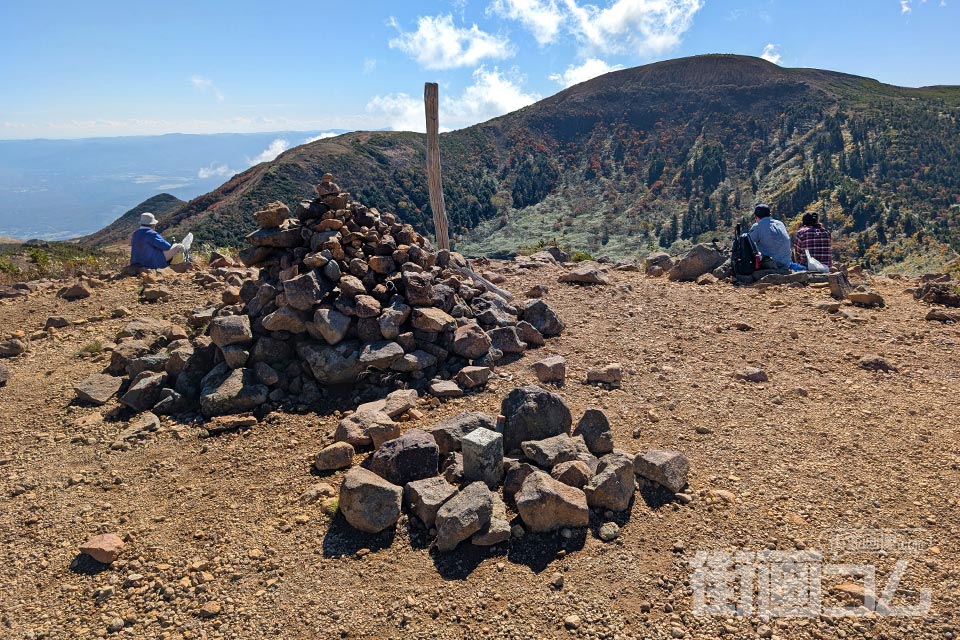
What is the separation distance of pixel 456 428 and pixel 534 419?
0.70 metres

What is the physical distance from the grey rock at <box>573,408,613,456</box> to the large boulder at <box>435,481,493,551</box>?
120 centimetres

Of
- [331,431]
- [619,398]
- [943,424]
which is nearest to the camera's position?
[943,424]

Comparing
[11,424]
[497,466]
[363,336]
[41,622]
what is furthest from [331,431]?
[11,424]

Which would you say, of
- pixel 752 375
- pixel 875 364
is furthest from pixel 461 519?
pixel 875 364

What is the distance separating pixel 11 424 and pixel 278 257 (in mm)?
3311

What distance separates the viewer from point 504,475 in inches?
174

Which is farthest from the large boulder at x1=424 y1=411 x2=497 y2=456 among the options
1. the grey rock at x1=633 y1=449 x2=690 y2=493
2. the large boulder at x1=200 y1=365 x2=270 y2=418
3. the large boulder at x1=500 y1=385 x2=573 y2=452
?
the large boulder at x1=200 y1=365 x2=270 y2=418

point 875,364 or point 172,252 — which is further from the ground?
point 172,252

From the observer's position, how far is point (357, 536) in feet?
13.1

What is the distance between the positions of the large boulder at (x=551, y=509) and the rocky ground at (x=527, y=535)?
95mm

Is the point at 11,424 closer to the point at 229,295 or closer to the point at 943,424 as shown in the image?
the point at 229,295

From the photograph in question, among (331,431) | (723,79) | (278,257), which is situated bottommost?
(331,431)

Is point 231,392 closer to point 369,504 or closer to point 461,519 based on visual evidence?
point 369,504

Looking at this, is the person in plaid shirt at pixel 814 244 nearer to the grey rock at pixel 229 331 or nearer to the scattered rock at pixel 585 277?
the scattered rock at pixel 585 277
